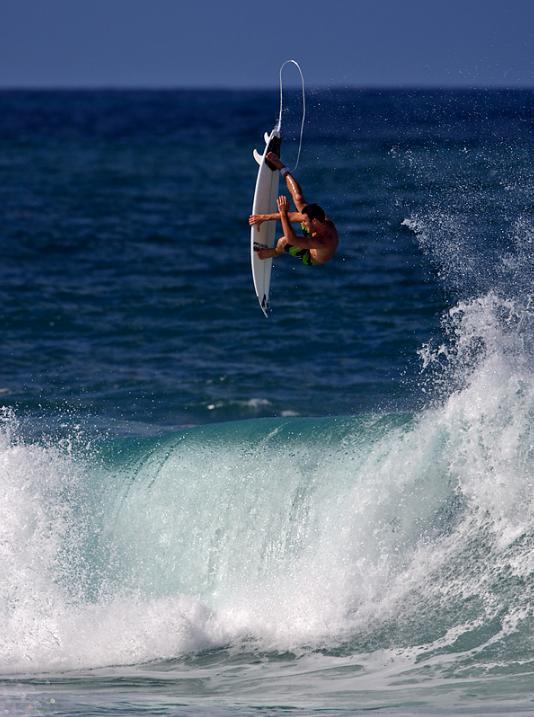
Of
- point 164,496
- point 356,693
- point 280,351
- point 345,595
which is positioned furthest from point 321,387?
point 356,693

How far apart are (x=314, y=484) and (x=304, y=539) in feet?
2.05

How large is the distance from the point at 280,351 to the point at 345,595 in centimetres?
858

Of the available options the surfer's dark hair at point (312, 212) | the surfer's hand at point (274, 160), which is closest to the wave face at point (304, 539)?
the surfer's dark hair at point (312, 212)

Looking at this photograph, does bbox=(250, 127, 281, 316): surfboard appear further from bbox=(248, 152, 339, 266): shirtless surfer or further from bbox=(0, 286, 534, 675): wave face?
bbox=(0, 286, 534, 675): wave face

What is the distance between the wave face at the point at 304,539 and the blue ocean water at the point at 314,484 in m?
0.02

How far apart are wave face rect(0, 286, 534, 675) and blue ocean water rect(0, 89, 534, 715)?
0.07 feet

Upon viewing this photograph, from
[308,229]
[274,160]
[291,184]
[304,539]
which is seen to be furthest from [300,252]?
[304,539]

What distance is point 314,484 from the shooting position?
11.7 m

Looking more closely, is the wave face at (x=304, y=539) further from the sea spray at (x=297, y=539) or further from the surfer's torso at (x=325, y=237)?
the surfer's torso at (x=325, y=237)

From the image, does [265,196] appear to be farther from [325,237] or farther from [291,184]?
[325,237]

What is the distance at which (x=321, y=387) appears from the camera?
17.4 metres

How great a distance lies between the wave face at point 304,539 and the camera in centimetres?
1042

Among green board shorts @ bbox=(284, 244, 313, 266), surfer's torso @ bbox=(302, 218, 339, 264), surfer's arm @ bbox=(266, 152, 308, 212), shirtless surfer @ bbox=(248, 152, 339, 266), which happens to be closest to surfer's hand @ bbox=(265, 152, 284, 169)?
surfer's arm @ bbox=(266, 152, 308, 212)

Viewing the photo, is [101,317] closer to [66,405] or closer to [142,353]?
[142,353]
